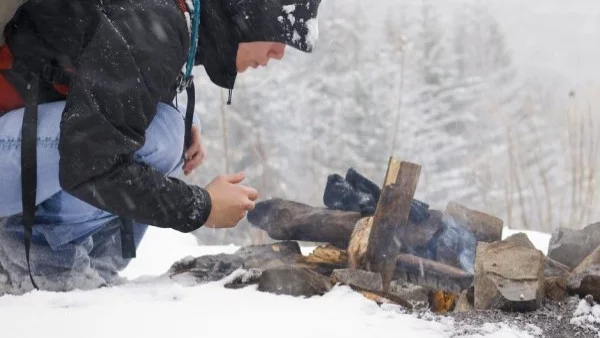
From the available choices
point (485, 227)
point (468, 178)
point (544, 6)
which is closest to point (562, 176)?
point (468, 178)

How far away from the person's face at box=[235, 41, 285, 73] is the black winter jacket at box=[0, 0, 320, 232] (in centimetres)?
32

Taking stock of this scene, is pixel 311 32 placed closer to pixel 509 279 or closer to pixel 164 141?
pixel 164 141

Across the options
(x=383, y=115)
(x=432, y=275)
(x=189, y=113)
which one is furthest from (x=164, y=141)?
(x=383, y=115)

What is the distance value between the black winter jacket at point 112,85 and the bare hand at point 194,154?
29.1 inches

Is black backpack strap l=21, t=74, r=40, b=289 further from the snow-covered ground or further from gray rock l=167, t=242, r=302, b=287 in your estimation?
gray rock l=167, t=242, r=302, b=287

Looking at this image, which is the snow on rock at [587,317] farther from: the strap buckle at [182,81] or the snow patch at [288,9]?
the strap buckle at [182,81]

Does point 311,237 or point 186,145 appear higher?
point 186,145

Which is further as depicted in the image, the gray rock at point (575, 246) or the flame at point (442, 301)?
the gray rock at point (575, 246)

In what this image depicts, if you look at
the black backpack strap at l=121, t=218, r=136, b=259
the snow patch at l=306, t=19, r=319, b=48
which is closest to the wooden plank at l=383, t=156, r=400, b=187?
the snow patch at l=306, t=19, r=319, b=48

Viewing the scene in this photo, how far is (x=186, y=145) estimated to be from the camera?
8.72ft

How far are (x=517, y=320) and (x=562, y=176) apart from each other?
23.8m

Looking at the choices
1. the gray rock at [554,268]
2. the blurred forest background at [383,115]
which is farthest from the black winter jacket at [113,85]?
the blurred forest background at [383,115]

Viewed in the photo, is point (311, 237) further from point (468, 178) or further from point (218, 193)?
point (468, 178)

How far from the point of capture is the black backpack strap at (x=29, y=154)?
1904 millimetres
